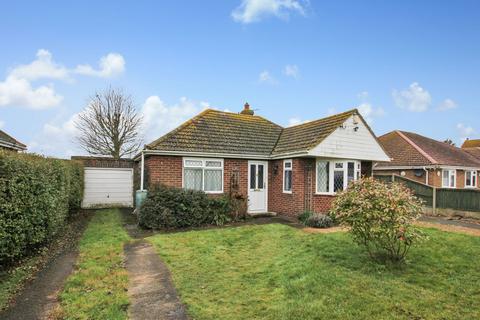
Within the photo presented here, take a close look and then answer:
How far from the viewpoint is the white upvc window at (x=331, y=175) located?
1341cm

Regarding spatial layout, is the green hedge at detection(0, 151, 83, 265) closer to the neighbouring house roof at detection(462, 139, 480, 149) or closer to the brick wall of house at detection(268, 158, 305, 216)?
the brick wall of house at detection(268, 158, 305, 216)

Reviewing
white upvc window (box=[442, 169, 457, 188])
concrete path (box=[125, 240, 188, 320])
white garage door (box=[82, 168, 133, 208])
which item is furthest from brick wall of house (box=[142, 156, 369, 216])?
white upvc window (box=[442, 169, 457, 188])

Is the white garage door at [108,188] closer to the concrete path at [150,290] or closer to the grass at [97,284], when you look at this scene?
the grass at [97,284]

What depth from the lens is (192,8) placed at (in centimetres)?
1311

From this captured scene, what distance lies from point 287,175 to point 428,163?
12358mm

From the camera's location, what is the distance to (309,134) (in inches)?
565

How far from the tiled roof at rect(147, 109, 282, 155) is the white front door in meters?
0.67

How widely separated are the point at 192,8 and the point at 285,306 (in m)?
12.6

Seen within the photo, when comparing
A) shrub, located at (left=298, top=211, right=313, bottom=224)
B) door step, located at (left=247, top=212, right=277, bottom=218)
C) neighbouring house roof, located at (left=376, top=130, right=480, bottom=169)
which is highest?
neighbouring house roof, located at (left=376, top=130, right=480, bottom=169)

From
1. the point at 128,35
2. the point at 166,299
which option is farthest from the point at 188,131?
the point at 166,299

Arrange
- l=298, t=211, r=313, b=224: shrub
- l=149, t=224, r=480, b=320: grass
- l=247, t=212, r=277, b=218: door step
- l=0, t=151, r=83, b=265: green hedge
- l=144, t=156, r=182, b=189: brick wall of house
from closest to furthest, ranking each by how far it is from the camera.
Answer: l=149, t=224, r=480, b=320: grass → l=0, t=151, r=83, b=265: green hedge → l=298, t=211, r=313, b=224: shrub → l=144, t=156, r=182, b=189: brick wall of house → l=247, t=212, r=277, b=218: door step

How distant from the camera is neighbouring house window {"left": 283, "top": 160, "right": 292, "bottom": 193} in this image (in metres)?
13.8

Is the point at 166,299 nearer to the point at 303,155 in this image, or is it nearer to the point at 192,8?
the point at 303,155

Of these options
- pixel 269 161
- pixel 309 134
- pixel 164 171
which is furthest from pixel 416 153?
pixel 164 171
